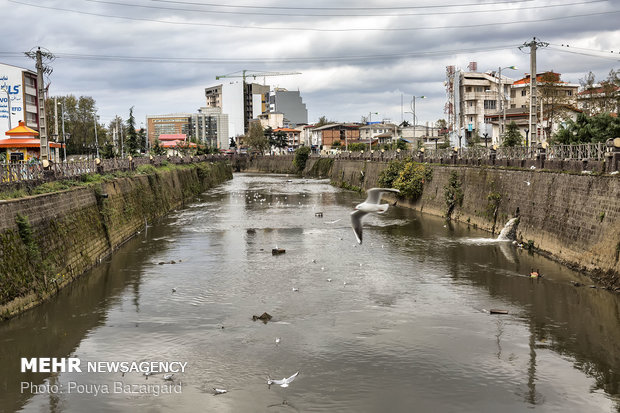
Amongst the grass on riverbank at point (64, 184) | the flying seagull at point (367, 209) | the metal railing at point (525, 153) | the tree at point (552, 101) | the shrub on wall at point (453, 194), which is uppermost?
the tree at point (552, 101)

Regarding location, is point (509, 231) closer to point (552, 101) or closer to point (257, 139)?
point (552, 101)

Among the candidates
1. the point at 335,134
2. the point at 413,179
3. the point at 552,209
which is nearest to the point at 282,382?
the point at 552,209

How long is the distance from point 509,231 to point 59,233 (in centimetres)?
2570

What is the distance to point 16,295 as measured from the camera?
20.6 meters

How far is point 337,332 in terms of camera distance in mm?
20312

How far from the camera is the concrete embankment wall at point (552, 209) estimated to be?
24781mm

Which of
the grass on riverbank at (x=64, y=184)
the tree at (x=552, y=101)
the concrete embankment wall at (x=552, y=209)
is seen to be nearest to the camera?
the grass on riverbank at (x=64, y=184)

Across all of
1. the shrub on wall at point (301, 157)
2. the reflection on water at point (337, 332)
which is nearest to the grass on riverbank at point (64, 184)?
the reflection on water at point (337, 332)

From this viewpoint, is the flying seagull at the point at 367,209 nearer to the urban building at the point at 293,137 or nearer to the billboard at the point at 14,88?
the billboard at the point at 14,88

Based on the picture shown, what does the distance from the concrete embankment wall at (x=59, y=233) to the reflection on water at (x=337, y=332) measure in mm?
952

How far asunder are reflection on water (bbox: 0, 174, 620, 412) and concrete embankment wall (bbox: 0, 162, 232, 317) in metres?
0.95

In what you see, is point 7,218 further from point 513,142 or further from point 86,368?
point 513,142

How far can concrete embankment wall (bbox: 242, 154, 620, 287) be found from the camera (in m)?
24.8

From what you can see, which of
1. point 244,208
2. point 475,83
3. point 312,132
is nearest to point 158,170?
point 244,208
